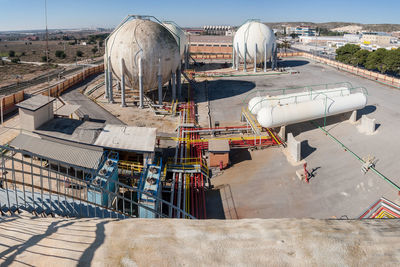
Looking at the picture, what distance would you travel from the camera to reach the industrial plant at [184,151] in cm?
1317

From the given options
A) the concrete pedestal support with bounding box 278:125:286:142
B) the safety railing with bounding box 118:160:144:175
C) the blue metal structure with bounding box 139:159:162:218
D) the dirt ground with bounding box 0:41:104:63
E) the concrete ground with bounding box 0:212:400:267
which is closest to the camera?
the concrete ground with bounding box 0:212:400:267

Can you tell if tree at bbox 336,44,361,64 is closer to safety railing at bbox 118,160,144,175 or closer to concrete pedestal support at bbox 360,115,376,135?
concrete pedestal support at bbox 360,115,376,135

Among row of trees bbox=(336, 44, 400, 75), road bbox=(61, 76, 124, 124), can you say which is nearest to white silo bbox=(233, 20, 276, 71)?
row of trees bbox=(336, 44, 400, 75)

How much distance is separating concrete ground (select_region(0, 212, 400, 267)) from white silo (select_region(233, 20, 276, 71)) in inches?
1690

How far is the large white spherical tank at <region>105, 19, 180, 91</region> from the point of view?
86.2 ft

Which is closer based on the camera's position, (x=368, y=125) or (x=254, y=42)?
(x=368, y=125)

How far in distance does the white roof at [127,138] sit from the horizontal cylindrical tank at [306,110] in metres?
7.95

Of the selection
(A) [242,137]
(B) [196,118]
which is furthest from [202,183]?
(B) [196,118]

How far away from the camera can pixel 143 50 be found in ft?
85.9

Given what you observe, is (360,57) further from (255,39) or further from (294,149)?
(294,149)

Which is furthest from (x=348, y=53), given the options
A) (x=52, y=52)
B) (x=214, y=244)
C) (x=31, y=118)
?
(x=52, y=52)

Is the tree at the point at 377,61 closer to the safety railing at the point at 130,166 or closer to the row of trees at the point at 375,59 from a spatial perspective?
the row of trees at the point at 375,59

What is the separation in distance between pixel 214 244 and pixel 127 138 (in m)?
13.2

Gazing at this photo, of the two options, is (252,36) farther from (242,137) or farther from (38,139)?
(38,139)
